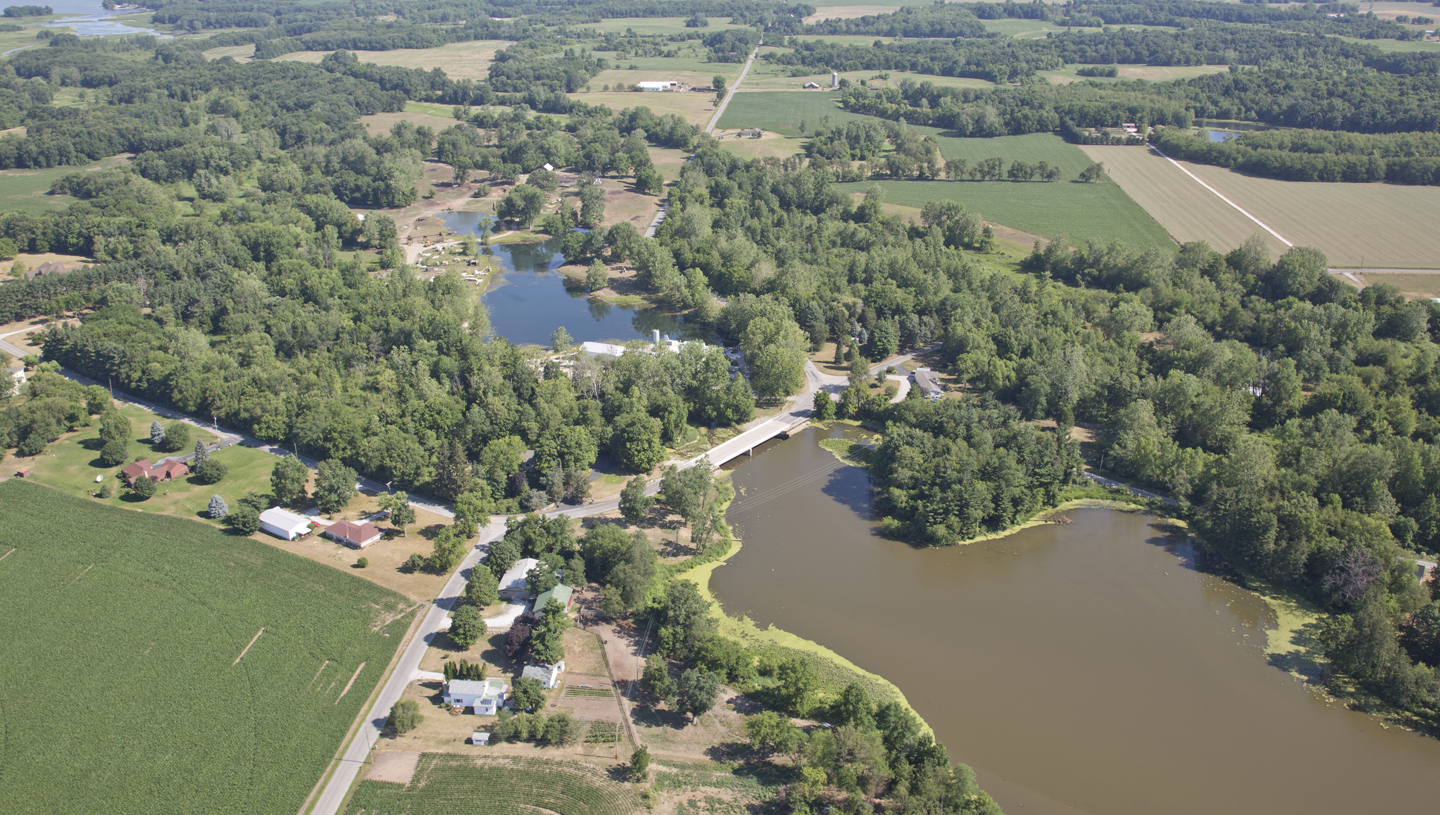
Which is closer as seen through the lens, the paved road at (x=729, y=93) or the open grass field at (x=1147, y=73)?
the paved road at (x=729, y=93)

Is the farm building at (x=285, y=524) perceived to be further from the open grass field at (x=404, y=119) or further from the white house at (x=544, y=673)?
the open grass field at (x=404, y=119)

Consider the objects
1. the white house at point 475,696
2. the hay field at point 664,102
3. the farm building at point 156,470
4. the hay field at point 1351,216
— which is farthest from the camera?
the hay field at point 664,102

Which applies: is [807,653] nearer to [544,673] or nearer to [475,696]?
[544,673]

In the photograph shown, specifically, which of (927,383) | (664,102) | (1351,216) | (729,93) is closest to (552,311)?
(927,383)

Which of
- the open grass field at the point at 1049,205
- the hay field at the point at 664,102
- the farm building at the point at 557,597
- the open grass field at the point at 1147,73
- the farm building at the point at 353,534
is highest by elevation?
the open grass field at the point at 1147,73

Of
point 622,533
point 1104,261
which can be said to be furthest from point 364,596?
point 1104,261

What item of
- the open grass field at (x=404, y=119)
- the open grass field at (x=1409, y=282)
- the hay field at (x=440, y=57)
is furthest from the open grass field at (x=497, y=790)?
the hay field at (x=440, y=57)
